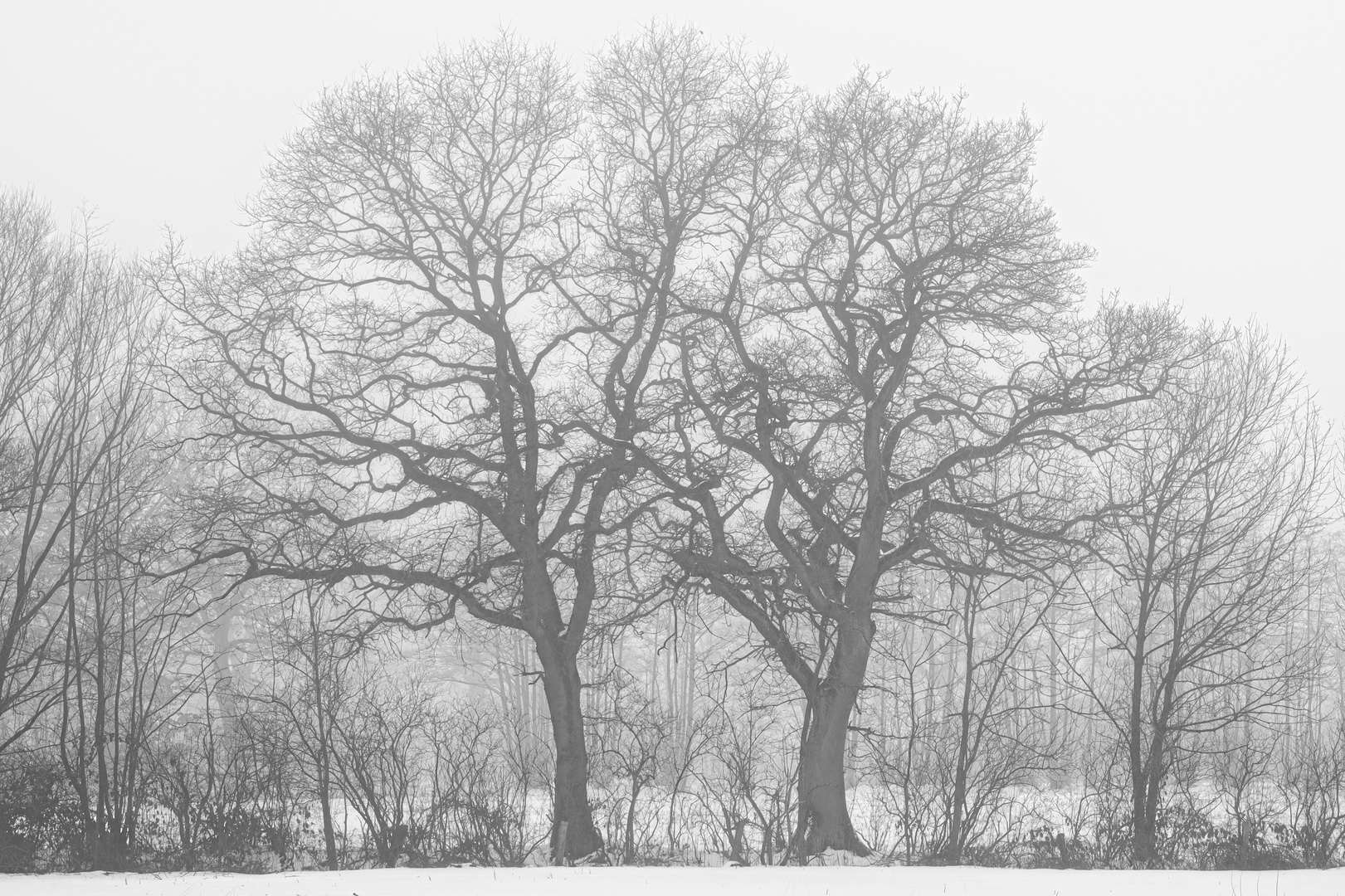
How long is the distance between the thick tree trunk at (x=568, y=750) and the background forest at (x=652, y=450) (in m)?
0.06

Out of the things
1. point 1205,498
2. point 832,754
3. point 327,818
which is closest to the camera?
point 327,818

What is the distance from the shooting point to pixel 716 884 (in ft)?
32.5

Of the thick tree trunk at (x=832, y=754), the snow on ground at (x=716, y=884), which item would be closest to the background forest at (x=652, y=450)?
the thick tree trunk at (x=832, y=754)

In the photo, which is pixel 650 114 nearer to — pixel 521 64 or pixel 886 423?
pixel 521 64

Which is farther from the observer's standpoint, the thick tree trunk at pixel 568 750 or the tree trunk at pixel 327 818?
the thick tree trunk at pixel 568 750

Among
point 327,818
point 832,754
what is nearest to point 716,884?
point 832,754

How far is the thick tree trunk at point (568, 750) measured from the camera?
14.8 metres

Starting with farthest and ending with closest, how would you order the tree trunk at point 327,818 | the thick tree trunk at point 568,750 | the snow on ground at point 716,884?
1. the thick tree trunk at point 568,750
2. the tree trunk at point 327,818
3. the snow on ground at point 716,884

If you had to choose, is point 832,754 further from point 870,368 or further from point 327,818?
point 327,818

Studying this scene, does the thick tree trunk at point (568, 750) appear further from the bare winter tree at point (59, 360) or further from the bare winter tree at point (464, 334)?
the bare winter tree at point (59, 360)

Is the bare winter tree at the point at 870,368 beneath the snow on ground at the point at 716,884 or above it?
above

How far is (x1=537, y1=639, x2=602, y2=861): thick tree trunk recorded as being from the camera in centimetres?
1484

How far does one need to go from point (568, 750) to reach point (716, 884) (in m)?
5.98

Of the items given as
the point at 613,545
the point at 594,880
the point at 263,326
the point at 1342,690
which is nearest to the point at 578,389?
the point at 613,545
